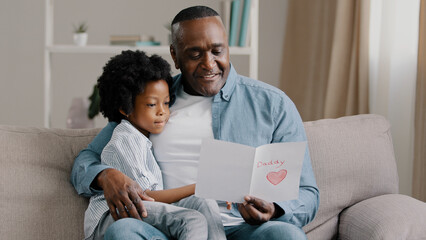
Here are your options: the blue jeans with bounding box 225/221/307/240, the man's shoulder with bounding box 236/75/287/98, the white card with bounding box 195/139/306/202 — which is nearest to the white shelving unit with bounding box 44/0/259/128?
the man's shoulder with bounding box 236/75/287/98

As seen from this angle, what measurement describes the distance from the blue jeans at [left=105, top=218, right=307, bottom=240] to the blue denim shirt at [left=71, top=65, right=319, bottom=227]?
0.16 m

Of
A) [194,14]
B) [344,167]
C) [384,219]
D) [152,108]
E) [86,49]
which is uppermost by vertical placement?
[194,14]

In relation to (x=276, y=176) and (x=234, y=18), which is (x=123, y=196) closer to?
(x=276, y=176)

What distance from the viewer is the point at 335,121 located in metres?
2.00

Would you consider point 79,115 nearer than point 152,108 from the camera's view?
No

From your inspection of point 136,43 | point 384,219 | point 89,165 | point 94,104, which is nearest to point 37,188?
point 89,165

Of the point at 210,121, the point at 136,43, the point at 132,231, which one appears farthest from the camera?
the point at 136,43

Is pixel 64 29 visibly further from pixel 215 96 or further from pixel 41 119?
pixel 215 96

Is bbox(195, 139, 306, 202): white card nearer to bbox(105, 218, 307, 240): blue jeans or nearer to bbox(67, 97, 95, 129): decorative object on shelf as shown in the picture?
bbox(105, 218, 307, 240): blue jeans

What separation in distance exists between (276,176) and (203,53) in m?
0.47

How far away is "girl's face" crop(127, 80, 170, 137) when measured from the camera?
1675mm

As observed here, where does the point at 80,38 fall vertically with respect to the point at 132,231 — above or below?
above

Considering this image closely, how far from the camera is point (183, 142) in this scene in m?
1.70

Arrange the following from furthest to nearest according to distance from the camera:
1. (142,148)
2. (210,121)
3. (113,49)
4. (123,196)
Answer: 1. (113,49)
2. (210,121)
3. (142,148)
4. (123,196)
